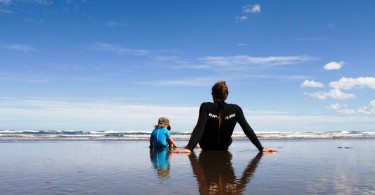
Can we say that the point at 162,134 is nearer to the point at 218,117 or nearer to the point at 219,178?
the point at 218,117

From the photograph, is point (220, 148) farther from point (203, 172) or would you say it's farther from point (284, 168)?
point (203, 172)

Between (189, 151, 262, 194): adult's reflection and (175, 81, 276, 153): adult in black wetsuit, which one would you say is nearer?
(189, 151, 262, 194): adult's reflection

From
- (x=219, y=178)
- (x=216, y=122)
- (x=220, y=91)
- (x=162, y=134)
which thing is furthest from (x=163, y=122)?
(x=219, y=178)

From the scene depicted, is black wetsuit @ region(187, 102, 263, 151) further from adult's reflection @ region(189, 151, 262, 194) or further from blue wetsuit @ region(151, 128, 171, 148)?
blue wetsuit @ region(151, 128, 171, 148)

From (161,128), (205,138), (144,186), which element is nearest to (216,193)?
(144,186)

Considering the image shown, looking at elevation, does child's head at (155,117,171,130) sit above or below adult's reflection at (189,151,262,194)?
above

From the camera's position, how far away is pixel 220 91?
848 centimetres

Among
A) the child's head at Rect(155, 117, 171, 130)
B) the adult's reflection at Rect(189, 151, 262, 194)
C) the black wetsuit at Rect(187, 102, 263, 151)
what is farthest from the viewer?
the child's head at Rect(155, 117, 171, 130)

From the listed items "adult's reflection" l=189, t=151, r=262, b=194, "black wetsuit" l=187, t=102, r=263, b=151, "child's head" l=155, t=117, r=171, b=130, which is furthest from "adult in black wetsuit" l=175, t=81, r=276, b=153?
"child's head" l=155, t=117, r=171, b=130

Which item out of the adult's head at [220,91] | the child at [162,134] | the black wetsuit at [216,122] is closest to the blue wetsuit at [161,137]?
the child at [162,134]

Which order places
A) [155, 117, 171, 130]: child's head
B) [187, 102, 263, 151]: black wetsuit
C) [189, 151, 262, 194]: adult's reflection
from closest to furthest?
[189, 151, 262, 194]: adult's reflection < [187, 102, 263, 151]: black wetsuit < [155, 117, 171, 130]: child's head

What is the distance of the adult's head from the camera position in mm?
8469

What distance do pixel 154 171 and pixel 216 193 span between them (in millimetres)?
2198

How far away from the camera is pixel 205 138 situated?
368 inches
